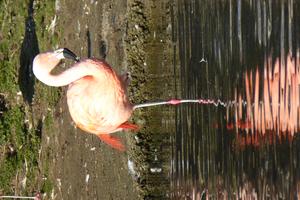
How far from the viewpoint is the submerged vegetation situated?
430cm

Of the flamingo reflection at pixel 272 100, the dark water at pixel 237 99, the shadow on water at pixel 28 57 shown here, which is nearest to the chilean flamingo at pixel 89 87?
the dark water at pixel 237 99

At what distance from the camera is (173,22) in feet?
9.97

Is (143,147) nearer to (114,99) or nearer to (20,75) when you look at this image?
(114,99)

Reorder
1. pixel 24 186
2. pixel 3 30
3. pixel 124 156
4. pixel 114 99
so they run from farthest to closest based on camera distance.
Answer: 1. pixel 3 30
2. pixel 24 186
3. pixel 124 156
4. pixel 114 99

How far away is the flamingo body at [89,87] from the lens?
252 cm

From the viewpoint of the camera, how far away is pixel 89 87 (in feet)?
8.44

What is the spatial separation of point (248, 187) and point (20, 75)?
2455 mm

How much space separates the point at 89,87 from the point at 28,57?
78.3 inches

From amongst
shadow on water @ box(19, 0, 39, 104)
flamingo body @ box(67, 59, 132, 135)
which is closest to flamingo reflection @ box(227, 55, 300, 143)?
flamingo body @ box(67, 59, 132, 135)

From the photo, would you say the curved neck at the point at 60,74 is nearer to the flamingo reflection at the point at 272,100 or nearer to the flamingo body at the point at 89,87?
the flamingo body at the point at 89,87

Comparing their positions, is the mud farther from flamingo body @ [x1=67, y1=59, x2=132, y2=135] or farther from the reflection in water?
the reflection in water

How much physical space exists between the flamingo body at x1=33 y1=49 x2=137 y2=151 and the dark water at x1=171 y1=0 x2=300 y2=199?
→ 1.30 ft

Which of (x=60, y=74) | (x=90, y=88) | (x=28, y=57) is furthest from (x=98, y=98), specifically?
(x=28, y=57)

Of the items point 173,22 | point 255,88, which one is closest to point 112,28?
point 173,22
